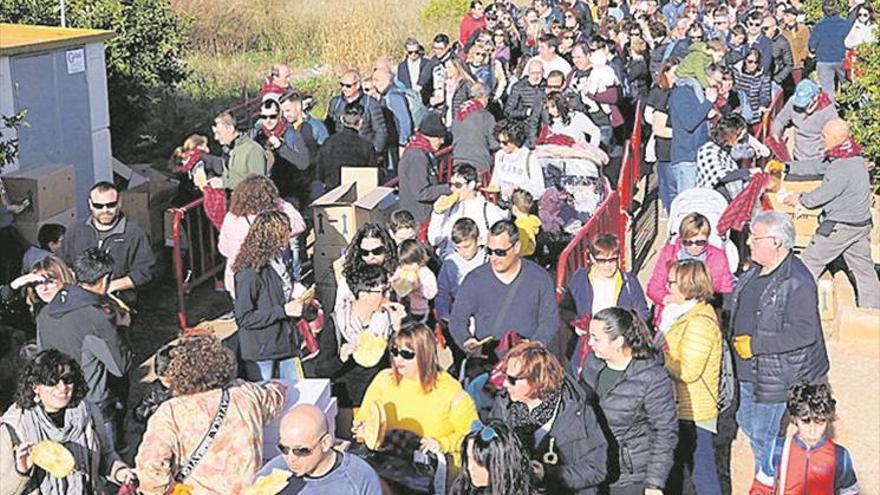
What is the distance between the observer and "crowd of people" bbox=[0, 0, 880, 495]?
6.13m

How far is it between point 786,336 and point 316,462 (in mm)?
3285

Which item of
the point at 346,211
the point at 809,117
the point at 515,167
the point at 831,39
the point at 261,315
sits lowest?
the point at 346,211

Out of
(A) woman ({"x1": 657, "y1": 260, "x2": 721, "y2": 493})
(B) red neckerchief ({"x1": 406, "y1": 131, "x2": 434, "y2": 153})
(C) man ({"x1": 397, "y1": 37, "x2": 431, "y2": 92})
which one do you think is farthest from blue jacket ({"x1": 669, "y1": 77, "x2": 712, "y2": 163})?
(A) woman ({"x1": 657, "y1": 260, "x2": 721, "y2": 493})

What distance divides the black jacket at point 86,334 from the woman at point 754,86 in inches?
352

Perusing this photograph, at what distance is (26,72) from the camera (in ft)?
38.9

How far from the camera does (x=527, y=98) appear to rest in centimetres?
1380

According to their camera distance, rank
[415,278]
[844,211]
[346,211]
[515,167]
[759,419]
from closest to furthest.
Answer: [759,419] < [415,278] < [844,211] < [515,167] < [346,211]

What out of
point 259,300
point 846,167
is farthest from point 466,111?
point 259,300

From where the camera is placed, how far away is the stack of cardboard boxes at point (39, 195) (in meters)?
10.8

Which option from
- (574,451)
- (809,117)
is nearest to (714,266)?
(574,451)

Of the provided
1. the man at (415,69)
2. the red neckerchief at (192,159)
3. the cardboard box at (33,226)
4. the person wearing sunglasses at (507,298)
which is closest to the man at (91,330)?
the person wearing sunglasses at (507,298)

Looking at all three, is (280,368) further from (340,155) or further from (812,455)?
(340,155)

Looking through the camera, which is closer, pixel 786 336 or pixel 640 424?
pixel 640 424

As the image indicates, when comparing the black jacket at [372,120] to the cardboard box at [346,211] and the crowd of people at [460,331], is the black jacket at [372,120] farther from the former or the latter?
the cardboard box at [346,211]
